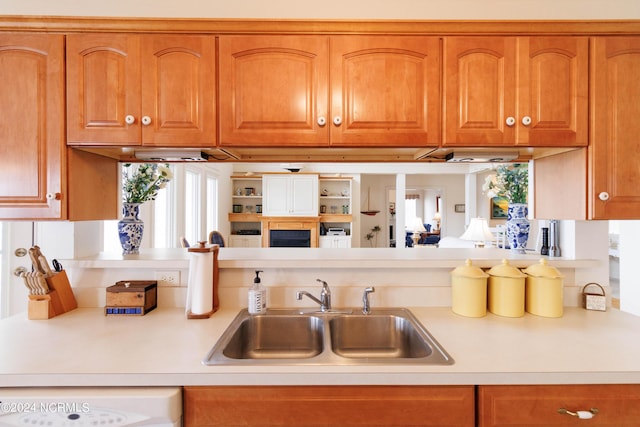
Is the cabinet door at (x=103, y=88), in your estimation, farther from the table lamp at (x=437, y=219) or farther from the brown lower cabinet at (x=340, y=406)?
the table lamp at (x=437, y=219)

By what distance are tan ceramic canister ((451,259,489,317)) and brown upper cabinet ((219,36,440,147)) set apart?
60 centimetres

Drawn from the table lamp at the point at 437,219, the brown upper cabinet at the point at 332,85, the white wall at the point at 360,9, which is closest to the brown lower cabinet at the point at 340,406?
the brown upper cabinet at the point at 332,85

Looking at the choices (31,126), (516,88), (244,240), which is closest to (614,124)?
(516,88)

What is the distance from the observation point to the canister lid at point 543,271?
136 centimetres

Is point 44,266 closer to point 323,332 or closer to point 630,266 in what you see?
point 323,332

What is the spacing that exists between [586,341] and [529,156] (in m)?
0.87

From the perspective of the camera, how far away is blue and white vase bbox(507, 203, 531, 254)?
5.55ft

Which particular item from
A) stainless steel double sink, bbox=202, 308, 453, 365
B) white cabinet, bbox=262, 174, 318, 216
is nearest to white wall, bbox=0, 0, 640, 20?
stainless steel double sink, bbox=202, 308, 453, 365

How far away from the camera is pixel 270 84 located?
1.28 m

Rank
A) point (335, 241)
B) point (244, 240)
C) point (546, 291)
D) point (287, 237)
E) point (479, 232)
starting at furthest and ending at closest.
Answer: point (244, 240), point (335, 241), point (287, 237), point (479, 232), point (546, 291)

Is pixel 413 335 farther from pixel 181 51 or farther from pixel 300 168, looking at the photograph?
pixel 300 168

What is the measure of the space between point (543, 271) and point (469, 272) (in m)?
0.33

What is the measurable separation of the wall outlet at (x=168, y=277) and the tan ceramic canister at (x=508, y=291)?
147 cm

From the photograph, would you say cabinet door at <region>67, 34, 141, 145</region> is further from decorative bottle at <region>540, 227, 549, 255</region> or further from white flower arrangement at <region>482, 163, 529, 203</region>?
decorative bottle at <region>540, 227, 549, 255</region>
